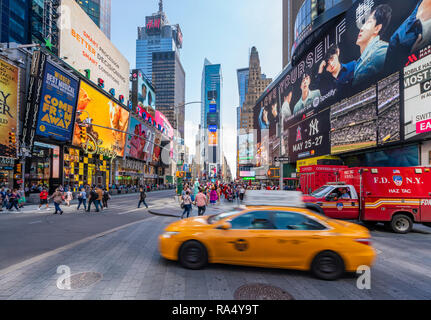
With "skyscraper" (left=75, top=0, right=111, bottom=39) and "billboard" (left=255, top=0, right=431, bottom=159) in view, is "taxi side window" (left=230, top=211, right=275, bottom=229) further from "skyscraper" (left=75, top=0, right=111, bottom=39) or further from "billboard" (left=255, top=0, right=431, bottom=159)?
"skyscraper" (left=75, top=0, right=111, bottom=39)

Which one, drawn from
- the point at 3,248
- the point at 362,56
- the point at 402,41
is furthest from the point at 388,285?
the point at 362,56

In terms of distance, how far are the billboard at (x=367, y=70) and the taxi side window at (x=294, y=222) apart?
11621mm

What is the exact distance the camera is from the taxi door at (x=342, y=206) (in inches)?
398

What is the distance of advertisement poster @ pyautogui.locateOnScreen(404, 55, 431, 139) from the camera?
18203 mm

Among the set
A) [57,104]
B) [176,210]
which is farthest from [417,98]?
[57,104]

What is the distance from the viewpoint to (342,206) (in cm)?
1025

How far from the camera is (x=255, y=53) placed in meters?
156

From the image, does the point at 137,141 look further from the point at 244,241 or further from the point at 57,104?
the point at 244,241

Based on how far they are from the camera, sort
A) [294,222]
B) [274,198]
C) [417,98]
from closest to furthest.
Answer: [294,222] → [274,198] → [417,98]

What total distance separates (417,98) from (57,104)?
36.7 m

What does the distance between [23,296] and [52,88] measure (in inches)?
1106

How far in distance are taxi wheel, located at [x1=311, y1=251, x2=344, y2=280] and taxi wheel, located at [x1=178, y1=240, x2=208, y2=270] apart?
7.77 feet

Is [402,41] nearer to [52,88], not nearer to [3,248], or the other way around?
[3,248]

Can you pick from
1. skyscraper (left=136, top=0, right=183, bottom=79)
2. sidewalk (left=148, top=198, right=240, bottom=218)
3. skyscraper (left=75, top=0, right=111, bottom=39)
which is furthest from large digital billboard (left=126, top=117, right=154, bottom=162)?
skyscraper (left=136, top=0, right=183, bottom=79)
